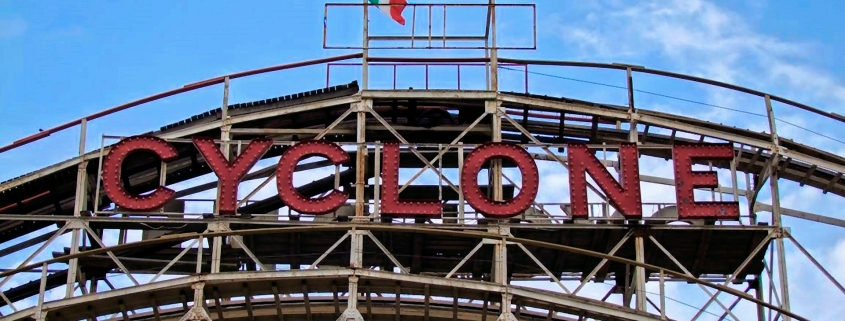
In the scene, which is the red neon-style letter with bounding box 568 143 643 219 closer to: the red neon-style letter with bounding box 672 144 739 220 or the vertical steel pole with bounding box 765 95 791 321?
the red neon-style letter with bounding box 672 144 739 220

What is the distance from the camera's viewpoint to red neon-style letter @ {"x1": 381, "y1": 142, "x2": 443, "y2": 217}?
42.9m

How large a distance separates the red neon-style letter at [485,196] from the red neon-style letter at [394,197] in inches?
39.9

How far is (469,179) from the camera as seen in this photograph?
43344 mm

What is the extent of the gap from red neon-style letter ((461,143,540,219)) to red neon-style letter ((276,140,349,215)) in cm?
323

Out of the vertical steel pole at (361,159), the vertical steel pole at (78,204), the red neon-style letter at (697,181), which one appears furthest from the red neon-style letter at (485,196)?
the vertical steel pole at (78,204)

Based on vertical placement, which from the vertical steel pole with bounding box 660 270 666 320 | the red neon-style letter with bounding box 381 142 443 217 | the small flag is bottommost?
the vertical steel pole with bounding box 660 270 666 320

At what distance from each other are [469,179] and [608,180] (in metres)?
3.67

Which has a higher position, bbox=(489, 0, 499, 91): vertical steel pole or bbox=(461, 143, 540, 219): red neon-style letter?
bbox=(489, 0, 499, 91): vertical steel pole

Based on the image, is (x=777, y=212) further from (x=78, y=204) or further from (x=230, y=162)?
(x=78, y=204)

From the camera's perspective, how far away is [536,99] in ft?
149

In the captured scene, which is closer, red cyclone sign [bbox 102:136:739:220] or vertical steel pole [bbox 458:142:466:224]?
red cyclone sign [bbox 102:136:739:220]

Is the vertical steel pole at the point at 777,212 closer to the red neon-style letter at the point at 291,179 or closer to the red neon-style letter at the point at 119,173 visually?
the red neon-style letter at the point at 291,179

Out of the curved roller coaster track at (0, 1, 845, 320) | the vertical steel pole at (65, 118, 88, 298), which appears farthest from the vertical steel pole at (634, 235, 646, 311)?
the vertical steel pole at (65, 118, 88, 298)

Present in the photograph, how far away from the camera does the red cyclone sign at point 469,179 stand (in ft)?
141
